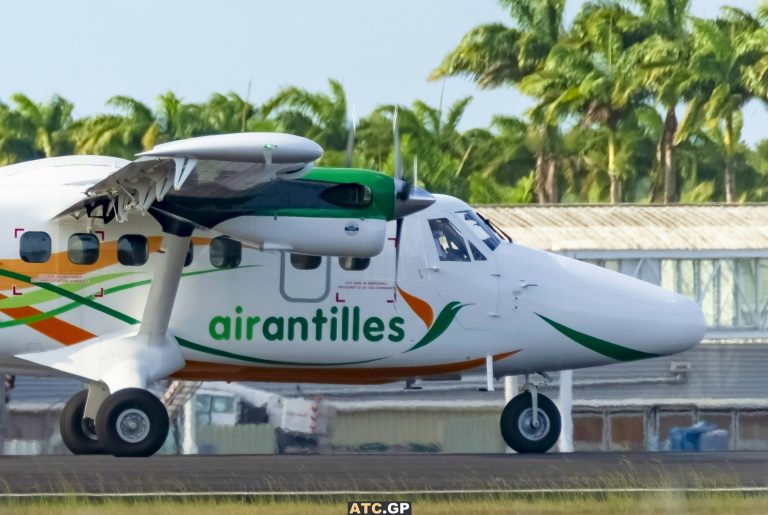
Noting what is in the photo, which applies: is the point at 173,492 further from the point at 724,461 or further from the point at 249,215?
the point at 724,461

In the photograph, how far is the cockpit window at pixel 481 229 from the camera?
19.7 m

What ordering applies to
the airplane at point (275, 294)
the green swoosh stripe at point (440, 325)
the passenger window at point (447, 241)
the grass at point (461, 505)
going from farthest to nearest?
the passenger window at point (447, 241), the green swoosh stripe at point (440, 325), the airplane at point (275, 294), the grass at point (461, 505)

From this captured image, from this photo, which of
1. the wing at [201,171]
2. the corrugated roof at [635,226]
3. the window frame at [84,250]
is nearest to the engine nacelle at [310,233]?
the wing at [201,171]

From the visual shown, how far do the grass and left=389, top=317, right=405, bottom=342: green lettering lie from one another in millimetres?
5322

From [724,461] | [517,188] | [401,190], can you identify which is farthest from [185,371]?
[517,188]

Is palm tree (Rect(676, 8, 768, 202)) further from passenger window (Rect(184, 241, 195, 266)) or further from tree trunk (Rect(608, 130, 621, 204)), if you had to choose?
passenger window (Rect(184, 241, 195, 266))

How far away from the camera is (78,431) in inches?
779

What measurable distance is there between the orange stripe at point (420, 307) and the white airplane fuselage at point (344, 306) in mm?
12

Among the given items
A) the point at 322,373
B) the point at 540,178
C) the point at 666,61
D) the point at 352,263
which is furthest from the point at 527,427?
the point at 540,178

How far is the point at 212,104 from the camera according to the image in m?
66.4

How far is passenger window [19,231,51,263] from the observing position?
18.3 meters

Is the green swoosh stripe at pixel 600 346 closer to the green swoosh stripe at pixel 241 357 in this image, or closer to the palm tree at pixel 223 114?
the green swoosh stripe at pixel 241 357

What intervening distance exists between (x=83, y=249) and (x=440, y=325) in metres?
4.46

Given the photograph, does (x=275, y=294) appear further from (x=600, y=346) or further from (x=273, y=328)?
(x=600, y=346)
